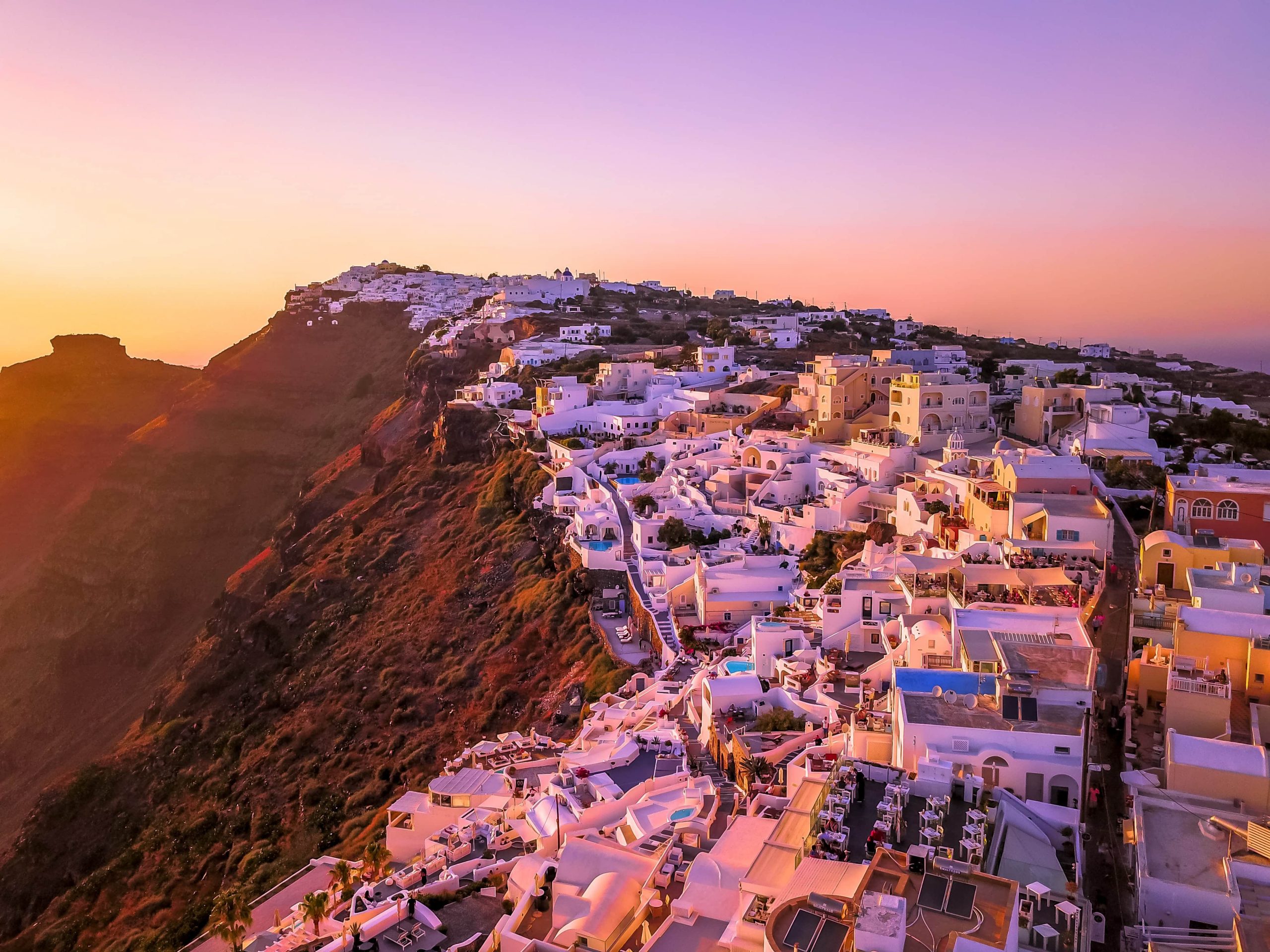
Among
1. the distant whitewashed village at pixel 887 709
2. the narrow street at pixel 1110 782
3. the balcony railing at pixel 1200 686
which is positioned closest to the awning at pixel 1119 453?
the distant whitewashed village at pixel 887 709

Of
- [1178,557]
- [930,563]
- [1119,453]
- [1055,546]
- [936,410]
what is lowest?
[930,563]

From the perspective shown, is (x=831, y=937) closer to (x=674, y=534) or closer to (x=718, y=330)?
(x=674, y=534)

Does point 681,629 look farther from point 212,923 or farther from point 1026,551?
point 212,923

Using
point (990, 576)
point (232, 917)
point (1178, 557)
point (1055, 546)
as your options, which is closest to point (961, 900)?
point (990, 576)

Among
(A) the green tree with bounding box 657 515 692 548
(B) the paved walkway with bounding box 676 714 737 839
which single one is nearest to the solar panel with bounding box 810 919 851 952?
(B) the paved walkway with bounding box 676 714 737 839

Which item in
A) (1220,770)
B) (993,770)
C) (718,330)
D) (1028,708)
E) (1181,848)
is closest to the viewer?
(1181,848)

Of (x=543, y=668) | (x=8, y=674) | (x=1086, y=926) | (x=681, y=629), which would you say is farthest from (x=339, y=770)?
(x=8, y=674)

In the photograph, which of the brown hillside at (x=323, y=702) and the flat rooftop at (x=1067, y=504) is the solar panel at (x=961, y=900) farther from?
the brown hillside at (x=323, y=702)
